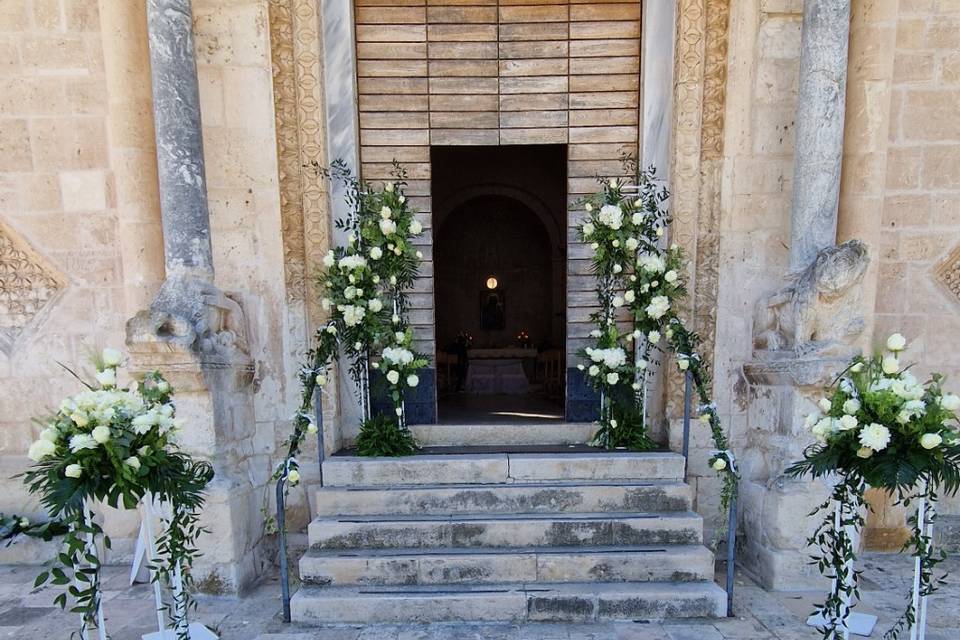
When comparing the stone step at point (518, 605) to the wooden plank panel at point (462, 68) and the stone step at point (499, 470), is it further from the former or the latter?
the wooden plank panel at point (462, 68)

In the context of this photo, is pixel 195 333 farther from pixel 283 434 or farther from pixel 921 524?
pixel 921 524

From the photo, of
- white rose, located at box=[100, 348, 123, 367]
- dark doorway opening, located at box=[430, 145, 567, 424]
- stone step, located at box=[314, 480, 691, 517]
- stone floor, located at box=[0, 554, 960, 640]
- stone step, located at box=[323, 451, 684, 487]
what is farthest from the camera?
dark doorway opening, located at box=[430, 145, 567, 424]

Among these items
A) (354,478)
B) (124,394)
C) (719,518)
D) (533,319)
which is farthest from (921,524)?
(533,319)

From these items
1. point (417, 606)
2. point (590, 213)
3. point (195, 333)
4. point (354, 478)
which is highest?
point (590, 213)

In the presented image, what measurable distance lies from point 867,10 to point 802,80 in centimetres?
65

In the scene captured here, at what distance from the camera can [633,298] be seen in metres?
3.50

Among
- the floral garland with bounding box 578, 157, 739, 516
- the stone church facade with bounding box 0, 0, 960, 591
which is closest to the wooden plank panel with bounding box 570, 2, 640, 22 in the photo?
the stone church facade with bounding box 0, 0, 960, 591

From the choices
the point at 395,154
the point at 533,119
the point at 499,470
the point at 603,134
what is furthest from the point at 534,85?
the point at 499,470

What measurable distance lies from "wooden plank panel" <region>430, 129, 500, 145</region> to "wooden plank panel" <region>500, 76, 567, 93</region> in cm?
36

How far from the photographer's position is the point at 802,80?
333cm

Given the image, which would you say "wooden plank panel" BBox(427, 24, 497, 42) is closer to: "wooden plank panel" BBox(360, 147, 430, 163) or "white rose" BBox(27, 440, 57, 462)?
"wooden plank panel" BBox(360, 147, 430, 163)

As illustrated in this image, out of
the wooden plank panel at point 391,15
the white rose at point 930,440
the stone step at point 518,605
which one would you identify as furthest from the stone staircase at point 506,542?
the wooden plank panel at point 391,15

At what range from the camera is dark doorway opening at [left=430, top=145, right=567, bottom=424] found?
998 centimetres

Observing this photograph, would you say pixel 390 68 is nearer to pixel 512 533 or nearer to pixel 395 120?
pixel 395 120
